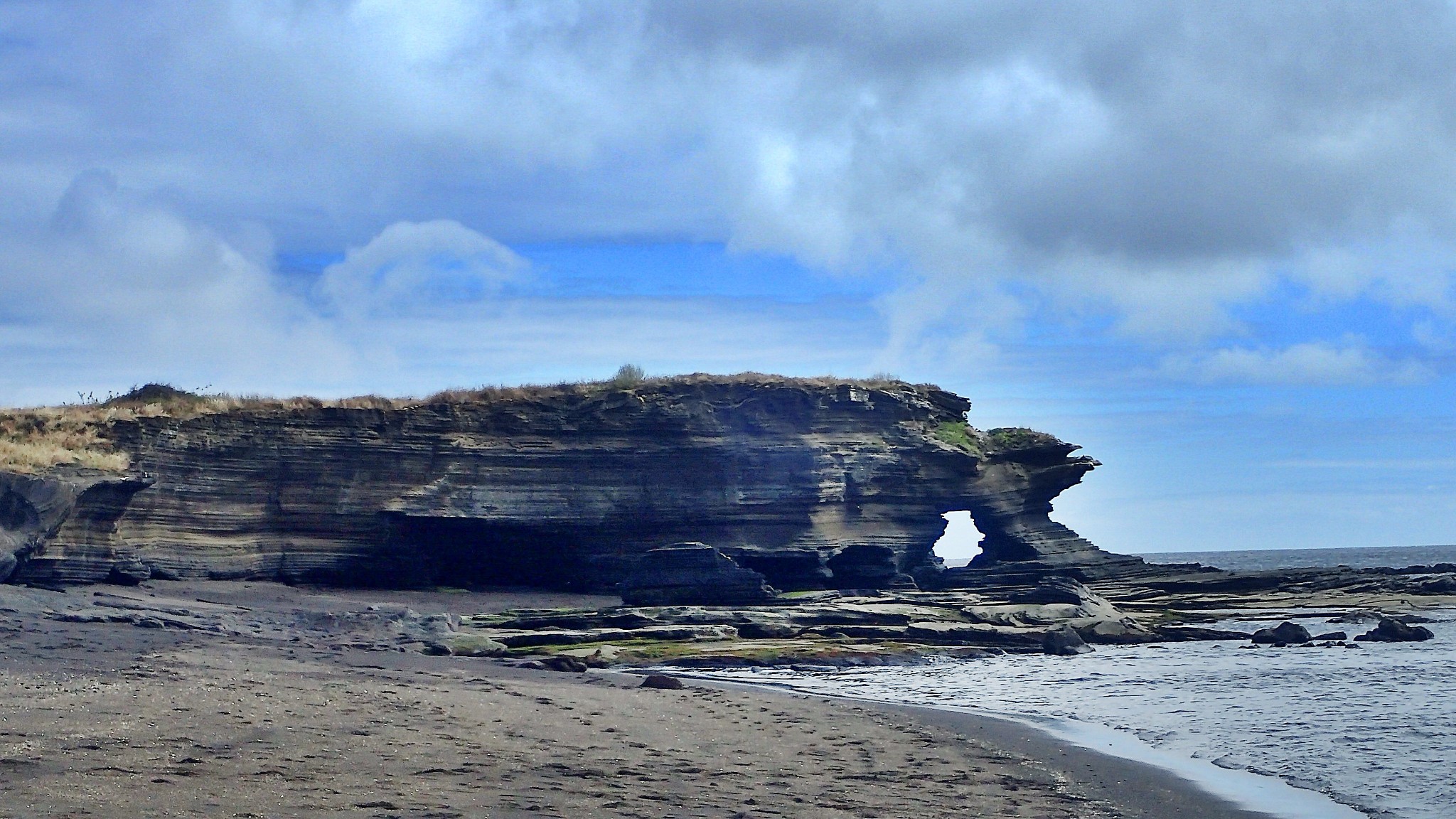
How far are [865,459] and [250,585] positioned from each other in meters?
21.8

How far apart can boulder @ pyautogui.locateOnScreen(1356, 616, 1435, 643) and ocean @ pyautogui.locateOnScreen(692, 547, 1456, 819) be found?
54cm

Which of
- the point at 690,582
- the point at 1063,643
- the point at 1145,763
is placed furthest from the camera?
the point at 690,582

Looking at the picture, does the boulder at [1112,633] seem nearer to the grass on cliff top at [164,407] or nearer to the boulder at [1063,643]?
the boulder at [1063,643]

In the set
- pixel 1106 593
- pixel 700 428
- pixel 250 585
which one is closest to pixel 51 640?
pixel 250 585

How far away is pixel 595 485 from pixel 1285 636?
23430 mm

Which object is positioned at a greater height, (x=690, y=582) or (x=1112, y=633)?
(x=690, y=582)

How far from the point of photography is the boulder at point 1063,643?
2952 cm

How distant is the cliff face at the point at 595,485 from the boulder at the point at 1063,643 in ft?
50.5

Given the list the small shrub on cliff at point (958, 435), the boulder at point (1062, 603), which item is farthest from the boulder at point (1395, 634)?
the small shrub on cliff at point (958, 435)

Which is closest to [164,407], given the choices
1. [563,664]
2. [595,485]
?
[595,485]

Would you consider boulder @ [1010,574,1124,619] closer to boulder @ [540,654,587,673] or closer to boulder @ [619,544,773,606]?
boulder @ [619,544,773,606]

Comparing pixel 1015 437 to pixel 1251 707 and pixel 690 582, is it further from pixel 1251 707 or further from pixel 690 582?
pixel 1251 707

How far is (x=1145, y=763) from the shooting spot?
14305mm

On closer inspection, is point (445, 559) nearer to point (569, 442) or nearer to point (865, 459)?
point (569, 442)
